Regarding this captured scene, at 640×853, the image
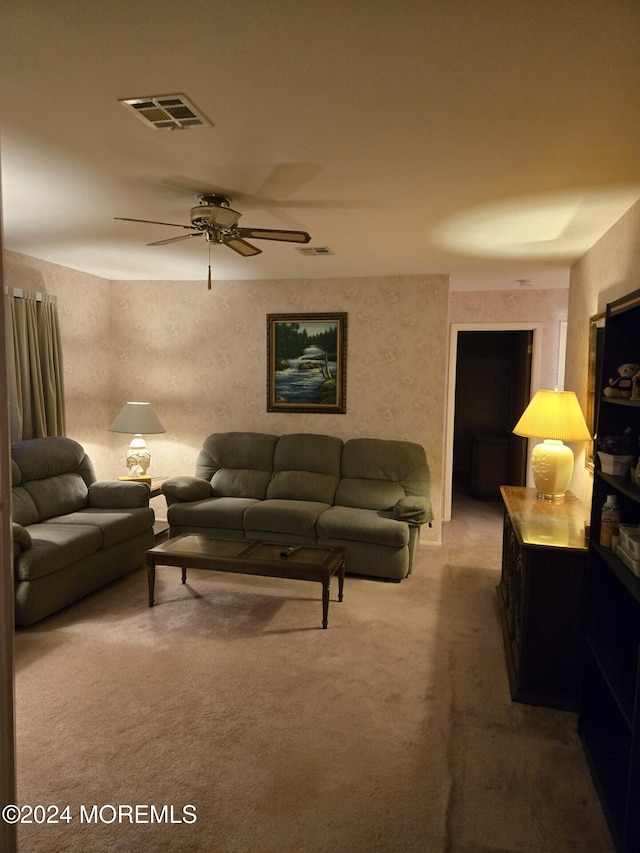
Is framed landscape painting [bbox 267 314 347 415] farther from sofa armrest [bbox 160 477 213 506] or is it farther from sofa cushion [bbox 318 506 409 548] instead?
sofa cushion [bbox 318 506 409 548]

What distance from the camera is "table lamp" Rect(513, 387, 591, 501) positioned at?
3.36m

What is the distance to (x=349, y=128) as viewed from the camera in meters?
2.11

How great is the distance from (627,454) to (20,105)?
264 cm

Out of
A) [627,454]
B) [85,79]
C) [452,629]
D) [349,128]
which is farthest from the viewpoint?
[452,629]

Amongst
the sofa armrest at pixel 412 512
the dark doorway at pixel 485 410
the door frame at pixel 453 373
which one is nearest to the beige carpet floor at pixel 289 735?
the sofa armrest at pixel 412 512

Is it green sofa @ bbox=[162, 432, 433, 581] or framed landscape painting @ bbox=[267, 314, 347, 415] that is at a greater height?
framed landscape painting @ bbox=[267, 314, 347, 415]

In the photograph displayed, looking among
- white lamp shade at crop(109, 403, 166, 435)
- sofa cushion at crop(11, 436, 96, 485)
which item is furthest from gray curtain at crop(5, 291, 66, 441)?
white lamp shade at crop(109, 403, 166, 435)

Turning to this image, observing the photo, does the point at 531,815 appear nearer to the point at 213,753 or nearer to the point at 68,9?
the point at 213,753

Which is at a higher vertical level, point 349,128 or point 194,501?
point 349,128

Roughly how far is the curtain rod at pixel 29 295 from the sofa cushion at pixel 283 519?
251 centimetres

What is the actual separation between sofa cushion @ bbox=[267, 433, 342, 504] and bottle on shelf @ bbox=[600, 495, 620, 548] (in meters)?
2.84

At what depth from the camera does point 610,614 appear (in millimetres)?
2430

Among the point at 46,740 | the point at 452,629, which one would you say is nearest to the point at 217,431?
the point at 452,629

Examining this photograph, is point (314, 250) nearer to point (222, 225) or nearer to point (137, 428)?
point (222, 225)
